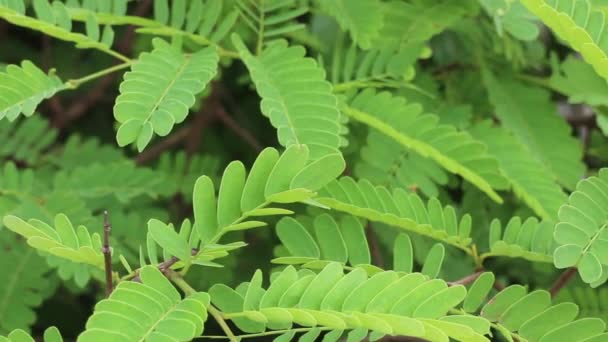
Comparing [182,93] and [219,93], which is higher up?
[182,93]

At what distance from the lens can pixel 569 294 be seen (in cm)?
96

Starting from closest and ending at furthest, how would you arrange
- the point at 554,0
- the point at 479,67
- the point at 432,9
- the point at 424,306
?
1. the point at 424,306
2. the point at 554,0
3. the point at 432,9
4. the point at 479,67

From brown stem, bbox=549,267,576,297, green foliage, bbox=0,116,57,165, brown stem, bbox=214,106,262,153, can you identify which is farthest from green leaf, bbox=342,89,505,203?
green foliage, bbox=0,116,57,165

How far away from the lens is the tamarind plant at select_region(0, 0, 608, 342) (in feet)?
2.15

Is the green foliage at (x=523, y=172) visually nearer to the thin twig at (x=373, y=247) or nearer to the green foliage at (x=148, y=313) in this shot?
the thin twig at (x=373, y=247)

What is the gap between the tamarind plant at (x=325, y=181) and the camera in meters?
0.65

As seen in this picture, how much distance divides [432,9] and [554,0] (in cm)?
28

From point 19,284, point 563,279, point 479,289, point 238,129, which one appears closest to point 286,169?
point 479,289

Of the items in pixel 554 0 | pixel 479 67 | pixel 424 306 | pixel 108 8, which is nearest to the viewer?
pixel 424 306

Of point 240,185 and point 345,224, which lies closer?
point 240,185

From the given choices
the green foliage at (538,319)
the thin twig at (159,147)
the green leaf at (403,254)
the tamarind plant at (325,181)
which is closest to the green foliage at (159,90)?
the tamarind plant at (325,181)

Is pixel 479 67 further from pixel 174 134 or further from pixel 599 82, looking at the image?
pixel 174 134

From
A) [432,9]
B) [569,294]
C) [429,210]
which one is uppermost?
[432,9]

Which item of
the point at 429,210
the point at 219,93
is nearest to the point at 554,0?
the point at 429,210
